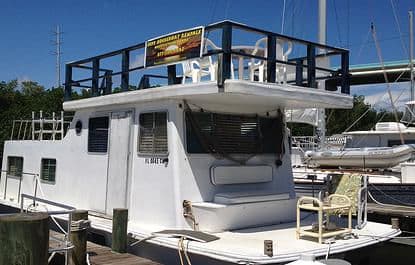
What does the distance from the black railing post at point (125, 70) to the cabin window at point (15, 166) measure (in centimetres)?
430

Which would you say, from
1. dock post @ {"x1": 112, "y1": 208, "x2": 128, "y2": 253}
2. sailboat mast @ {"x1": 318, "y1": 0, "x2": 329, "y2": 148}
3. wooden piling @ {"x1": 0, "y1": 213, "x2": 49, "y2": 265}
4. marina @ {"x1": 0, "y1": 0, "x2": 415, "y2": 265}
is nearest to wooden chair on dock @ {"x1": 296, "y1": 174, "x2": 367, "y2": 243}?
marina @ {"x1": 0, "y1": 0, "x2": 415, "y2": 265}

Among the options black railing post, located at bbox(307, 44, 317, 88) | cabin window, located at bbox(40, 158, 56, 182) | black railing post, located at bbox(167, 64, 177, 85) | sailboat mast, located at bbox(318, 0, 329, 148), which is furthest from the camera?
sailboat mast, located at bbox(318, 0, 329, 148)

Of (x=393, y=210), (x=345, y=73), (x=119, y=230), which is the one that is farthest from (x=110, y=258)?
(x=393, y=210)

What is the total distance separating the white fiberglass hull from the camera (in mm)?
15070

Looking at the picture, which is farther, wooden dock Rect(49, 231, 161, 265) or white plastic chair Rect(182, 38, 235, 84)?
white plastic chair Rect(182, 38, 235, 84)

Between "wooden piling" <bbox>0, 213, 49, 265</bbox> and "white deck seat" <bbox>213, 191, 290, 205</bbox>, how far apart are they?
112 inches

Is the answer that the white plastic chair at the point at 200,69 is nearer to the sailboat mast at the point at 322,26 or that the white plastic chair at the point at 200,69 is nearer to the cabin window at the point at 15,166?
the cabin window at the point at 15,166

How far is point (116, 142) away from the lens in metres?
8.51

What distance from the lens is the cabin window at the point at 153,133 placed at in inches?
302

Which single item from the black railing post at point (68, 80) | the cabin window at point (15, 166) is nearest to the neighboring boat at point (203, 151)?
the black railing post at point (68, 80)

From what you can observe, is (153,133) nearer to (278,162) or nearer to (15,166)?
(278,162)

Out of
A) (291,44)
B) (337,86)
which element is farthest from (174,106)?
(337,86)

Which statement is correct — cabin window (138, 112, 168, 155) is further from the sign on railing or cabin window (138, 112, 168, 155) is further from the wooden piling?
the wooden piling

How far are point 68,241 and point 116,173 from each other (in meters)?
2.30
